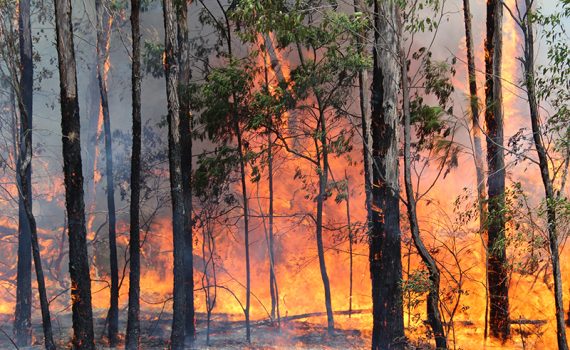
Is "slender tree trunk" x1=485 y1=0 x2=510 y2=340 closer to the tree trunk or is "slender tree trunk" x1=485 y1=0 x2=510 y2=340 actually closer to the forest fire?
the forest fire

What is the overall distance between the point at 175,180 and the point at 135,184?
60.9 inches

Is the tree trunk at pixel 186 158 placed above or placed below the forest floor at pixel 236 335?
above

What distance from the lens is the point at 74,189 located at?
482 inches

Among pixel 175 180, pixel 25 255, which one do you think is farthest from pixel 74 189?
pixel 25 255

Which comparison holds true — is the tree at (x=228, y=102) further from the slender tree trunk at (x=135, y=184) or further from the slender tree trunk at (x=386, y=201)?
the slender tree trunk at (x=386, y=201)

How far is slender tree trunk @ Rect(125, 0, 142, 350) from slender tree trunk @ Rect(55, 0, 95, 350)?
11.0 feet

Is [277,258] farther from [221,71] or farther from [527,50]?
[527,50]

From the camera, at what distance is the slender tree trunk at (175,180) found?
15406 mm

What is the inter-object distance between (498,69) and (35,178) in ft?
79.2

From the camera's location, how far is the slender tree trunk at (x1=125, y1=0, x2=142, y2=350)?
15977 mm

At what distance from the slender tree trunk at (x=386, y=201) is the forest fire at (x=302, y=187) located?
0.12 feet

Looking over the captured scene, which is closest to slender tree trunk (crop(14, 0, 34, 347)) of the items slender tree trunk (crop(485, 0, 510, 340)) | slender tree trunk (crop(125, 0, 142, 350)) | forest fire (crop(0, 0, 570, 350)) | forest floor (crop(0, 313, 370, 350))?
forest fire (crop(0, 0, 570, 350))

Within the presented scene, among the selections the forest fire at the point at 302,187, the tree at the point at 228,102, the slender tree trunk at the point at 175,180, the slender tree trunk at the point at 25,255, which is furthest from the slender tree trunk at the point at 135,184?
the slender tree trunk at the point at 25,255

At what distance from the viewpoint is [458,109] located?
27.7m
